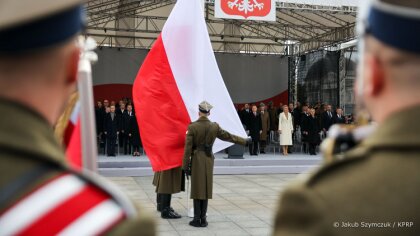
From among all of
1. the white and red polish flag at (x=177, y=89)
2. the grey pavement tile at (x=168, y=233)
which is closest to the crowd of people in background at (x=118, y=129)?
the white and red polish flag at (x=177, y=89)

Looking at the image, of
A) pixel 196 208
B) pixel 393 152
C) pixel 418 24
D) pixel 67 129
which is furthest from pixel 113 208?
pixel 196 208

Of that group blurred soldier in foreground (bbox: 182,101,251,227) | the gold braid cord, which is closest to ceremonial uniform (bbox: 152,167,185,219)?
blurred soldier in foreground (bbox: 182,101,251,227)

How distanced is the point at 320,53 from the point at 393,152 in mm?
20700

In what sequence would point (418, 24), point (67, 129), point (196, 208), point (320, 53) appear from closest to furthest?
1. point (418, 24)
2. point (67, 129)
3. point (196, 208)
4. point (320, 53)

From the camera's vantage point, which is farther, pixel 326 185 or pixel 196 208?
pixel 196 208

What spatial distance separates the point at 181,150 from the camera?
7039 millimetres

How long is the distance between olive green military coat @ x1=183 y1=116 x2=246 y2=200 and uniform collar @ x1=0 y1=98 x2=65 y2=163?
5.78m

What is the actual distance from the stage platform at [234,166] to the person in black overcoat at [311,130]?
1.26 m

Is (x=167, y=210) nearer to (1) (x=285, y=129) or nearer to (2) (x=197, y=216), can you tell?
(2) (x=197, y=216)

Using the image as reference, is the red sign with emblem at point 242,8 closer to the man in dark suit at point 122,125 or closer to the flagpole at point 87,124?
the man in dark suit at point 122,125

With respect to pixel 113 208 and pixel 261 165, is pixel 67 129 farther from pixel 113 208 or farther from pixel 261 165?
pixel 261 165

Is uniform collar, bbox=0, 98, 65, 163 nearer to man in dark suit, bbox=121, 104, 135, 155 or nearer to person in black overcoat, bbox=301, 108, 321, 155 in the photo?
man in dark suit, bbox=121, 104, 135, 155

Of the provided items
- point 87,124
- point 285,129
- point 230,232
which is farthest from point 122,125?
point 87,124

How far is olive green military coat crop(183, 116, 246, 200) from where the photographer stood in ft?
22.2
